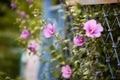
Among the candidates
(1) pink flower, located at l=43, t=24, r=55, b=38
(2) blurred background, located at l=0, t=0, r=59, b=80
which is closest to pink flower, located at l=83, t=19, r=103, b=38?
(1) pink flower, located at l=43, t=24, r=55, b=38

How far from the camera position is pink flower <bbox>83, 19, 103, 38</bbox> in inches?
96.6

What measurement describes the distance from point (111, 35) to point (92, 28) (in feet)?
0.65

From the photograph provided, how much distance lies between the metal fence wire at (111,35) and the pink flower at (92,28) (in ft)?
0.42

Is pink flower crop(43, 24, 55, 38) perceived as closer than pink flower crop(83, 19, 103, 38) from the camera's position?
No

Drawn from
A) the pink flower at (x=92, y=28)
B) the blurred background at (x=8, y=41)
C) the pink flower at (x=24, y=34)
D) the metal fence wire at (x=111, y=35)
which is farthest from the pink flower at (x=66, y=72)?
the blurred background at (x=8, y=41)

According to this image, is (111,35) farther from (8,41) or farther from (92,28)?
(8,41)

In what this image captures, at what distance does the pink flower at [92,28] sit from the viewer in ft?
8.05

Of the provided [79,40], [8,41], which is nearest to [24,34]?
[79,40]

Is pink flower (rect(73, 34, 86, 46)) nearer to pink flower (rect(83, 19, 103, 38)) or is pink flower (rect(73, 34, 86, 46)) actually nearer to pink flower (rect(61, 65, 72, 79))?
pink flower (rect(83, 19, 103, 38))

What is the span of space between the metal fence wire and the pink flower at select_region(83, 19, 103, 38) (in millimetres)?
129

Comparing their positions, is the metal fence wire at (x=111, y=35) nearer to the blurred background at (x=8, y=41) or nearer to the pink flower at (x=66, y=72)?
the pink flower at (x=66, y=72)

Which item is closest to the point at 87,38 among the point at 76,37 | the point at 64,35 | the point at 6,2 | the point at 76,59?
the point at 76,37

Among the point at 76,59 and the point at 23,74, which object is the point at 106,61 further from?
the point at 23,74

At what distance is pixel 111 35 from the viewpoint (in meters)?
2.59
